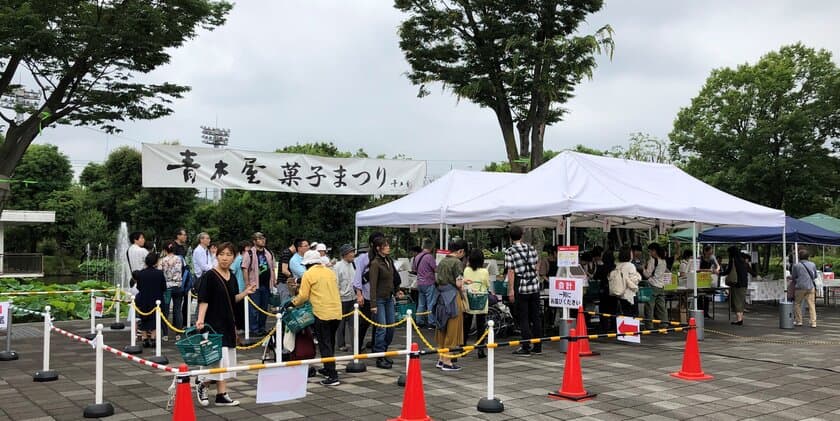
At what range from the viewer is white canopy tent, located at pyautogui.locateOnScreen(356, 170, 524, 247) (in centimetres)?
1178

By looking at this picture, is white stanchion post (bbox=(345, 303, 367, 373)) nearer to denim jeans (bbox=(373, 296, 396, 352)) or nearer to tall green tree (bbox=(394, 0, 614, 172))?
denim jeans (bbox=(373, 296, 396, 352))

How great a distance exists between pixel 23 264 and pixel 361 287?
30.9m

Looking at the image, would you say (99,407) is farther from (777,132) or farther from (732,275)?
(777,132)

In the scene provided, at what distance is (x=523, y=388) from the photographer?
22.6 ft

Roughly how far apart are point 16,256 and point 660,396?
114ft

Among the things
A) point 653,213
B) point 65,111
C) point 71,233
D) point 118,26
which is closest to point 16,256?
point 71,233

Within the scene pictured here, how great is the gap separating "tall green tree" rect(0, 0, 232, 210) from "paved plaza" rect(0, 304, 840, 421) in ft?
21.2

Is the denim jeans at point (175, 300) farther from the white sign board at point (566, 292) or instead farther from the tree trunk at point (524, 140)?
the tree trunk at point (524, 140)

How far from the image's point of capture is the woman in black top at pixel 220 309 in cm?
593

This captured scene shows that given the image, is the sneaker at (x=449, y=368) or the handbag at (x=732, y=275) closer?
the sneaker at (x=449, y=368)

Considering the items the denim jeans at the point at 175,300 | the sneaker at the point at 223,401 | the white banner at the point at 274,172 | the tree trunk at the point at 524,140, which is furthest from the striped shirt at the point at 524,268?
the tree trunk at the point at 524,140

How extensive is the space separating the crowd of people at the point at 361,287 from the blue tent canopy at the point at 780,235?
10.4ft

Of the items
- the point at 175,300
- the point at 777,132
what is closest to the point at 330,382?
the point at 175,300

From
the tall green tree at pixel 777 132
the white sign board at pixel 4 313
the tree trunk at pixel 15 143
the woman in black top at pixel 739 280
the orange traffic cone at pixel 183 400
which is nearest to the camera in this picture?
the orange traffic cone at pixel 183 400
